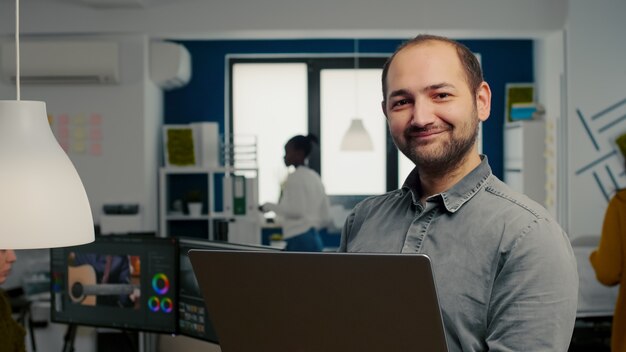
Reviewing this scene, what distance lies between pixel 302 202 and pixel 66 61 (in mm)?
1958

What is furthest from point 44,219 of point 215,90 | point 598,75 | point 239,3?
point 215,90

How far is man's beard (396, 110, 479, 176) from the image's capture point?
50.7 inches

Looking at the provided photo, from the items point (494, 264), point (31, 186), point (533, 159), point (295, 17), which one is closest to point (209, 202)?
point (295, 17)

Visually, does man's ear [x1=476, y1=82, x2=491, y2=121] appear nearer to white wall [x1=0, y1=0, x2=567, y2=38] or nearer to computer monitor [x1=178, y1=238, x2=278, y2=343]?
computer monitor [x1=178, y1=238, x2=278, y2=343]

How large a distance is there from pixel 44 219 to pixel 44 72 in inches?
177

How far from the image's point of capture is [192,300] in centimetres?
249

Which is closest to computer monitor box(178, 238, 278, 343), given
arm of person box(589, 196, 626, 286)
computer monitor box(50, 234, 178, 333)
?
computer monitor box(50, 234, 178, 333)

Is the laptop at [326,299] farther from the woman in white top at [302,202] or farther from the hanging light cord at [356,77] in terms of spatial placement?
the hanging light cord at [356,77]

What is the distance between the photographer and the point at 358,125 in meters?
6.73

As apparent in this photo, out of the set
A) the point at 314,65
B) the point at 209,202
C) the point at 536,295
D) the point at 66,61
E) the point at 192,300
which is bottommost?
the point at 192,300

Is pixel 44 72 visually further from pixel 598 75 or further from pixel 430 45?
pixel 430 45

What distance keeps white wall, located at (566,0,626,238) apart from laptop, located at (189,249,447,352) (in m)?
4.78

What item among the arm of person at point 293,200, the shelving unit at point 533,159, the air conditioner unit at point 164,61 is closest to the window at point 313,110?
the air conditioner unit at point 164,61

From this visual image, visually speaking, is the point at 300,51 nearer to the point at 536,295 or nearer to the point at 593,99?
the point at 593,99
